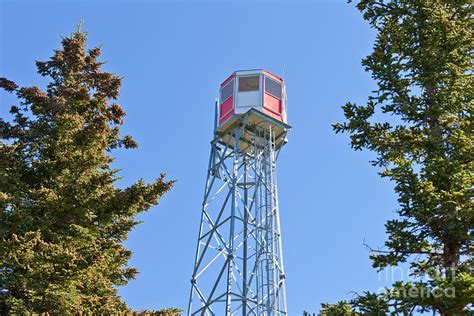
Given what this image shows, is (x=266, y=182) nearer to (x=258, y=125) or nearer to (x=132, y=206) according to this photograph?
(x=258, y=125)

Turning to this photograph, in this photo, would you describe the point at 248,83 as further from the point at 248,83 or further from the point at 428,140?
the point at 428,140

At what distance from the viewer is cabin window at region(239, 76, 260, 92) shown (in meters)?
22.0

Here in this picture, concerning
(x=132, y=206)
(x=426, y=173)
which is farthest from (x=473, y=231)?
(x=132, y=206)

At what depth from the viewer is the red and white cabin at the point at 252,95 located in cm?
2161

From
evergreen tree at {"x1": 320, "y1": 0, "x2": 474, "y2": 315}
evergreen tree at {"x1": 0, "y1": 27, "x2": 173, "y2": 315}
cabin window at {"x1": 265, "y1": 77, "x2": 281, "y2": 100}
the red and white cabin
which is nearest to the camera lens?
evergreen tree at {"x1": 320, "y1": 0, "x2": 474, "y2": 315}

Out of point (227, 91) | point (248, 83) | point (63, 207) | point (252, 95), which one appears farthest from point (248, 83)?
point (63, 207)

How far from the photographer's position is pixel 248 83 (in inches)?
874

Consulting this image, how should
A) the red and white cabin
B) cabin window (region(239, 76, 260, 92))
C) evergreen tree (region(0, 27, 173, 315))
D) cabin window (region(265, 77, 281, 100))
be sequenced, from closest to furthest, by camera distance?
evergreen tree (region(0, 27, 173, 315)) → the red and white cabin → cabin window (region(239, 76, 260, 92)) → cabin window (region(265, 77, 281, 100))

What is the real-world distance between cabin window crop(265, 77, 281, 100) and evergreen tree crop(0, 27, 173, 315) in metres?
7.77

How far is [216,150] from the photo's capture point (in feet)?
72.0

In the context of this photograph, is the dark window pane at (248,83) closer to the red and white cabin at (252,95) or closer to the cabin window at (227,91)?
the red and white cabin at (252,95)

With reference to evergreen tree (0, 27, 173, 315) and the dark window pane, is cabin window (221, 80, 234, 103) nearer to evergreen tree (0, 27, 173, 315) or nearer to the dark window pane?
the dark window pane

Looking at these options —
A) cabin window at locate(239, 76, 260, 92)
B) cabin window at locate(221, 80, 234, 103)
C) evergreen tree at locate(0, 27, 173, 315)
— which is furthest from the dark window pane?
evergreen tree at locate(0, 27, 173, 315)

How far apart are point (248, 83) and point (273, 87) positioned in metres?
0.88
